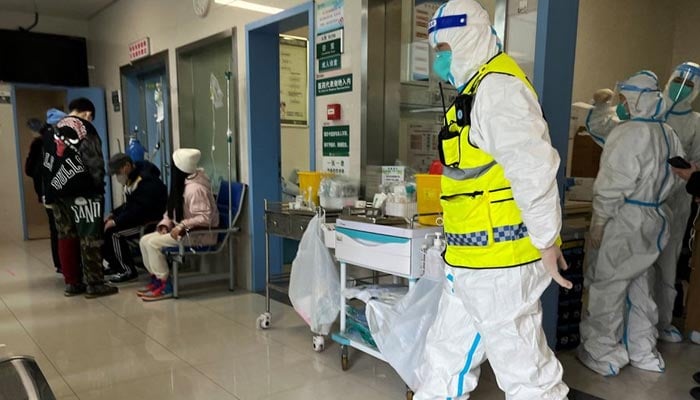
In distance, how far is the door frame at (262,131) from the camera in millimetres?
3883

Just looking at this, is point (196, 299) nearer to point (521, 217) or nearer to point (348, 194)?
point (348, 194)

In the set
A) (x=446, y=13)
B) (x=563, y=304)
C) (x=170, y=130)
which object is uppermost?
→ (x=446, y=13)

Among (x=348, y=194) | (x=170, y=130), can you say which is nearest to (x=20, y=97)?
(x=170, y=130)

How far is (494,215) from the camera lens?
158 cm

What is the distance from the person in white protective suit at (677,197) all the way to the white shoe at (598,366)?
0.74 meters

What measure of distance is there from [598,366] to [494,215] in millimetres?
1519

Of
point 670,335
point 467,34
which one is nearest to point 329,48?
point 467,34

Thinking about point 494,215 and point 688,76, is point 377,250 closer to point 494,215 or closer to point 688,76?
point 494,215

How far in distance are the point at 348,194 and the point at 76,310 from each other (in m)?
2.25

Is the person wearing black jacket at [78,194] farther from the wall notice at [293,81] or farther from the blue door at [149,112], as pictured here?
the wall notice at [293,81]

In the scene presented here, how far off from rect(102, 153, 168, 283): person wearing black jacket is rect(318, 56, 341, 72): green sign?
1978 millimetres

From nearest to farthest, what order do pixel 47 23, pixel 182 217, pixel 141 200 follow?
pixel 182 217, pixel 141 200, pixel 47 23

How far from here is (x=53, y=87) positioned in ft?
21.5

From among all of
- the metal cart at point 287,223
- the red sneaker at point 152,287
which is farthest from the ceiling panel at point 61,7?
the metal cart at point 287,223
